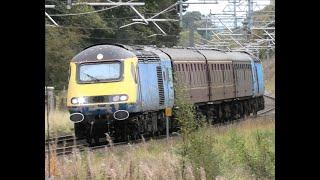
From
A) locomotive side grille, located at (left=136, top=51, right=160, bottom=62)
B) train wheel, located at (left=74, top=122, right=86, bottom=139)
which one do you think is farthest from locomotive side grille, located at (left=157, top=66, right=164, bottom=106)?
train wheel, located at (left=74, top=122, right=86, bottom=139)

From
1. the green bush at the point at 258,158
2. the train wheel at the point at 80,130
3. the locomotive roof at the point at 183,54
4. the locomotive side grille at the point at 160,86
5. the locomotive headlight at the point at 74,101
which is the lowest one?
the train wheel at the point at 80,130

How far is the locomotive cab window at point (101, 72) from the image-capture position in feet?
46.2

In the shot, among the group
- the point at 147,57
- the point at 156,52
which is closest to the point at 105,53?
the point at 147,57

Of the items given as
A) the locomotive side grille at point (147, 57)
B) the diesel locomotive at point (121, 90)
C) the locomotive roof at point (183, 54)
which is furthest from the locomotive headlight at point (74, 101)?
A: the locomotive roof at point (183, 54)

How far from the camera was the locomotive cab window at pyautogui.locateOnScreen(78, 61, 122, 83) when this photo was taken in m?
14.1

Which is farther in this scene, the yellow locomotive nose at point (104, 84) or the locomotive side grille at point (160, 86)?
the locomotive side grille at point (160, 86)

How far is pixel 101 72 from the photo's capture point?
46.4 feet

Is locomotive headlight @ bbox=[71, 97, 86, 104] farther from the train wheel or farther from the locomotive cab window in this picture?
the train wheel

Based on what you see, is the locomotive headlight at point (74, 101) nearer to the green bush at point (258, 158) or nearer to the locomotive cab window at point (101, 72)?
the locomotive cab window at point (101, 72)
